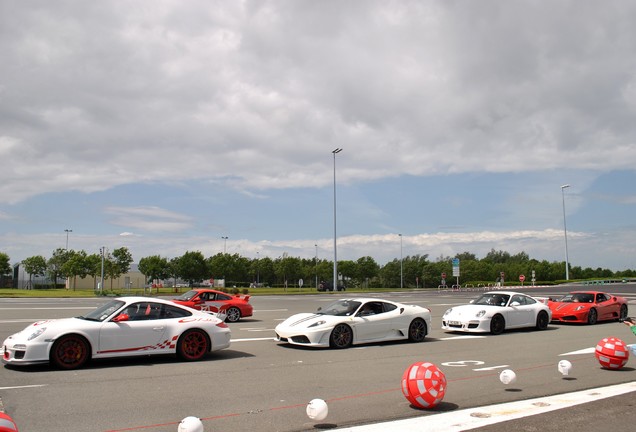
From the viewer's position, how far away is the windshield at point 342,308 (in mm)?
13453

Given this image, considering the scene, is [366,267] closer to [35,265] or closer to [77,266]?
[77,266]

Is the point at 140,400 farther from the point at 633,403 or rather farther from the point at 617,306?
the point at 617,306

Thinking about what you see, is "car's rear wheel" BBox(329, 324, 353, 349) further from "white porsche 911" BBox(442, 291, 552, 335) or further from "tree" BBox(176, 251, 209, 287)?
"tree" BBox(176, 251, 209, 287)

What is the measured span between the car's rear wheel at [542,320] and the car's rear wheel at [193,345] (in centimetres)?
1121

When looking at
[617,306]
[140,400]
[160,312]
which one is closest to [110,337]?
[160,312]

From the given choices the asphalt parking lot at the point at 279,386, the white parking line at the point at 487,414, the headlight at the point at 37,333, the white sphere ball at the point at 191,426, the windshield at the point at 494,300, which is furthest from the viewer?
the windshield at the point at 494,300

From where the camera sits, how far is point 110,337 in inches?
397

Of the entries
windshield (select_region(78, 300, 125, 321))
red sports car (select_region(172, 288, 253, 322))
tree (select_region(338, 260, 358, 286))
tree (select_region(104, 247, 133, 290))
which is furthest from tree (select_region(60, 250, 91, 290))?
windshield (select_region(78, 300, 125, 321))

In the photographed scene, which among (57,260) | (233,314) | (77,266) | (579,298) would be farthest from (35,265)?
(579,298)

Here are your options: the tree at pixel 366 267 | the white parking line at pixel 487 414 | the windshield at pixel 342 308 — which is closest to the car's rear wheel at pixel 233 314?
the windshield at pixel 342 308

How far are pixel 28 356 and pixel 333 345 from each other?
632 cm

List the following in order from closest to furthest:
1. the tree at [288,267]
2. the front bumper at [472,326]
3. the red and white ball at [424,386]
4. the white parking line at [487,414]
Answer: the white parking line at [487,414]
the red and white ball at [424,386]
the front bumper at [472,326]
the tree at [288,267]

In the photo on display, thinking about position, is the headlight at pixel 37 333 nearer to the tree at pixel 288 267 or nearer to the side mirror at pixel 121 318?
the side mirror at pixel 121 318

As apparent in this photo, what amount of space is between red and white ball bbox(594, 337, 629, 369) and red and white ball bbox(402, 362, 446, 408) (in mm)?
4545
